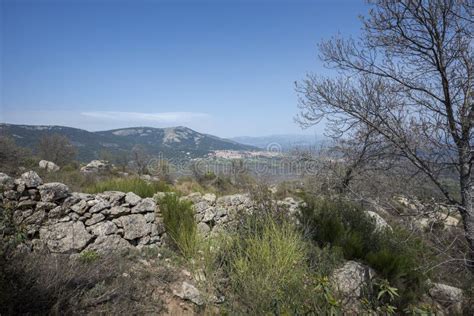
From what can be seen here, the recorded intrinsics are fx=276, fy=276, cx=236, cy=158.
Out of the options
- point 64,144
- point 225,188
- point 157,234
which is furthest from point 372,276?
point 64,144

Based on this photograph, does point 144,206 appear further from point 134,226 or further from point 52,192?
point 52,192

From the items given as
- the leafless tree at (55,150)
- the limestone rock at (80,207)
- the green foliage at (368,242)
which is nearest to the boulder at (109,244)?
the limestone rock at (80,207)

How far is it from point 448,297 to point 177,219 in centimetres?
482

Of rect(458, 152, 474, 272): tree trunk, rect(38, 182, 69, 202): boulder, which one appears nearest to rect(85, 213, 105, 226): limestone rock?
rect(38, 182, 69, 202): boulder

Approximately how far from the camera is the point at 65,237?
15.8 ft

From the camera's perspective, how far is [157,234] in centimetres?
557

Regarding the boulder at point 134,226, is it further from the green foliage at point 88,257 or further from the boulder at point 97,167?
the boulder at point 97,167

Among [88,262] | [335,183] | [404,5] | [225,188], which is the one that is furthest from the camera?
[225,188]

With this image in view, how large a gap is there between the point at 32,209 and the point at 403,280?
20.8ft

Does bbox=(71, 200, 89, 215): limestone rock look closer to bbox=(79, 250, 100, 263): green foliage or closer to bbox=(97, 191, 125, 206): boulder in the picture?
bbox=(97, 191, 125, 206): boulder

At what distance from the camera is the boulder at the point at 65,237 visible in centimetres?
465

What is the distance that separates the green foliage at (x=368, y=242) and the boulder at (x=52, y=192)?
14.9ft

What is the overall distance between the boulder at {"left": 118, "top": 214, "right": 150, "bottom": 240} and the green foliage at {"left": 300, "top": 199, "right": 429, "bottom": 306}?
3.11 meters

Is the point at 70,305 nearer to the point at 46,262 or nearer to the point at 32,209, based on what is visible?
the point at 46,262
